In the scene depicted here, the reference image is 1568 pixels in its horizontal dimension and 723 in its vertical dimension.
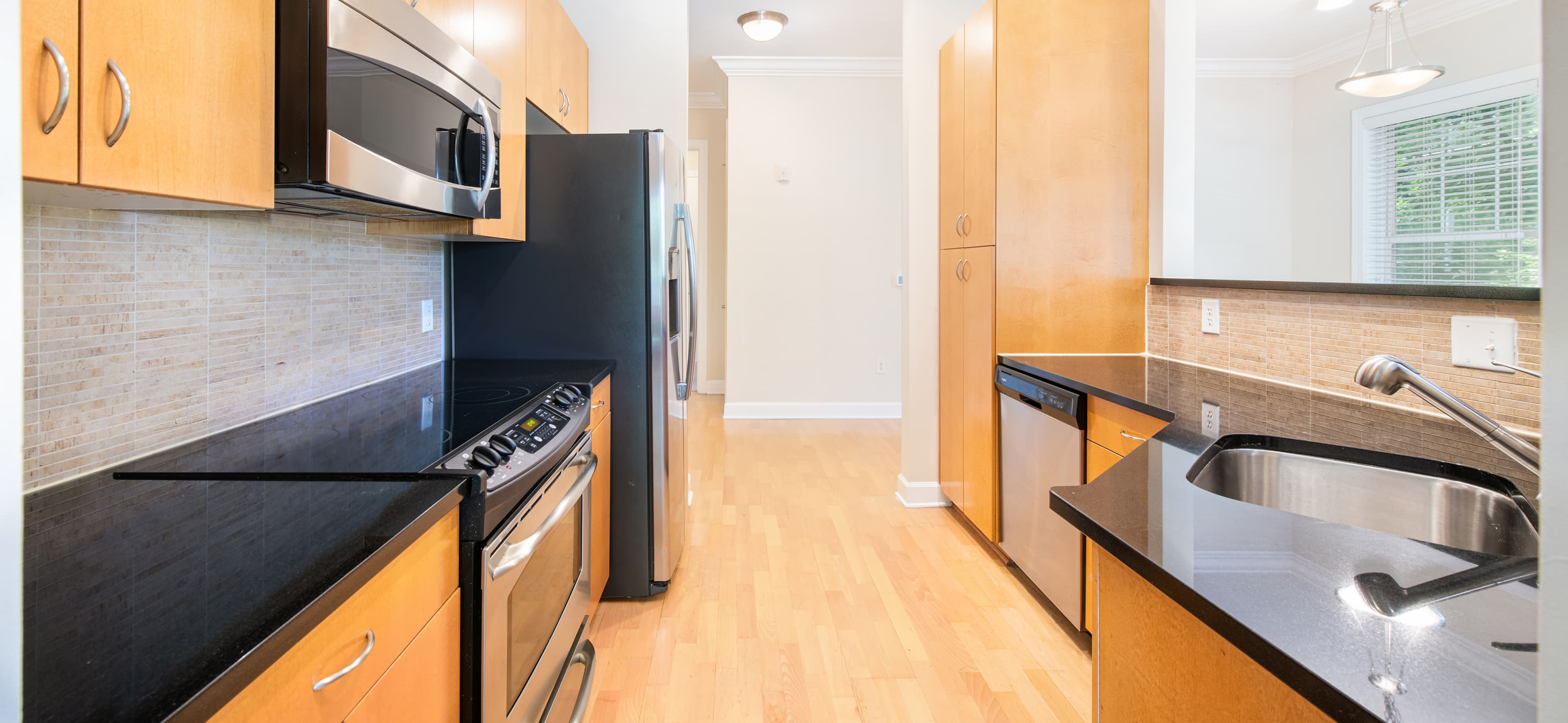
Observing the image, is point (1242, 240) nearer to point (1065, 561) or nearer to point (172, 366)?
point (1065, 561)

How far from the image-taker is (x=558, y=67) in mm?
2771

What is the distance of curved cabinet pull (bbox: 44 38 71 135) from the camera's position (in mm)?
764

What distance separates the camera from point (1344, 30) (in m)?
1.88

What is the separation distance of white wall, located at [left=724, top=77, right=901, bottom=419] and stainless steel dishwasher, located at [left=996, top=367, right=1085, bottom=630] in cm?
313

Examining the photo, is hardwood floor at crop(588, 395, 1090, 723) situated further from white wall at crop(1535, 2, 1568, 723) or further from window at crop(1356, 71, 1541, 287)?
white wall at crop(1535, 2, 1568, 723)

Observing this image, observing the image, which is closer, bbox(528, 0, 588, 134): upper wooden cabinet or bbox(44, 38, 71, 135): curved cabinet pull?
bbox(44, 38, 71, 135): curved cabinet pull

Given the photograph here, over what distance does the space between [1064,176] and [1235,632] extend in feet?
7.70

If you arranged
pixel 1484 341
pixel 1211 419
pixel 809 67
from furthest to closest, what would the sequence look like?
pixel 809 67
pixel 1211 419
pixel 1484 341

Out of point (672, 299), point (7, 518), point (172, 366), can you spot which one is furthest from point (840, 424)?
point (7, 518)

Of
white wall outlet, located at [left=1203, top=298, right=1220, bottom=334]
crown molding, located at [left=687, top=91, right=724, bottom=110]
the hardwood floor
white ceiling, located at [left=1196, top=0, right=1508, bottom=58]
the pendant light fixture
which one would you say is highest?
crown molding, located at [left=687, top=91, right=724, bottom=110]

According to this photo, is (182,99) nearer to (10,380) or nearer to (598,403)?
(10,380)

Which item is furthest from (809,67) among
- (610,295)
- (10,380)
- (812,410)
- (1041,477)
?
(10,380)

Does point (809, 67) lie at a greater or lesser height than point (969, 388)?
greater

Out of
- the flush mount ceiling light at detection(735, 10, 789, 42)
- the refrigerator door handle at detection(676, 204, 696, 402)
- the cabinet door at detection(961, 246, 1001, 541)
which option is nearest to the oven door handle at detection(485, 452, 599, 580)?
the refrigerator door handle at detection(676, 204, 696, 402)
